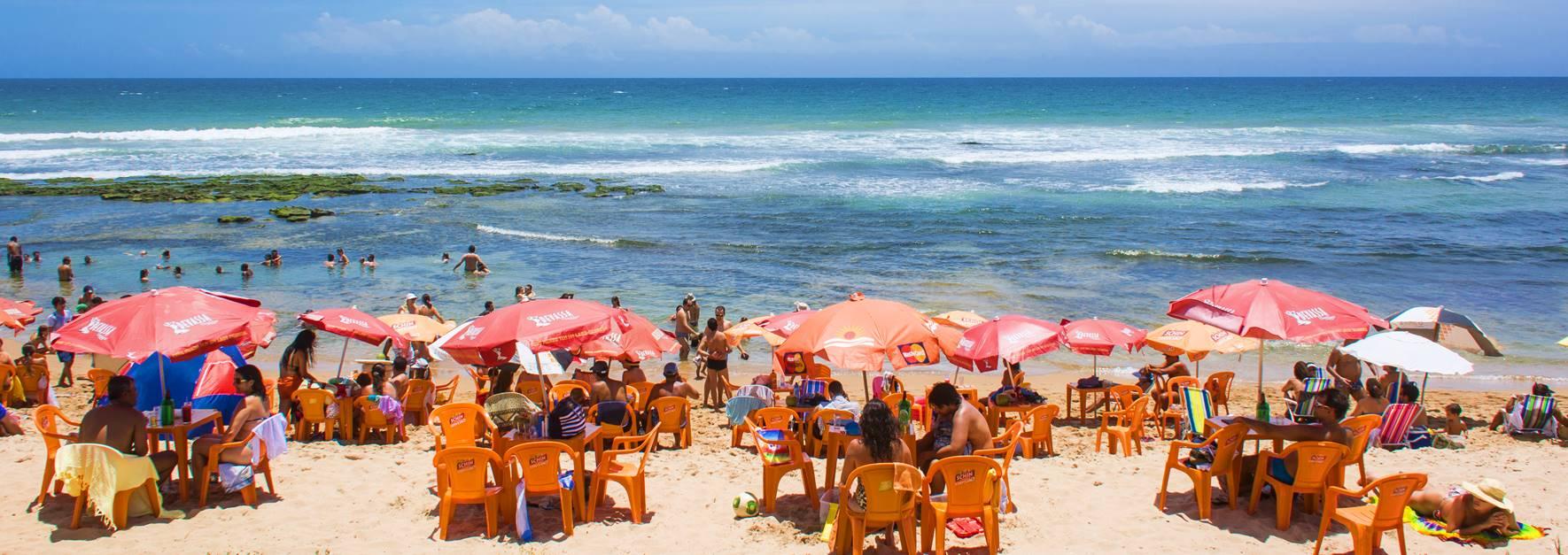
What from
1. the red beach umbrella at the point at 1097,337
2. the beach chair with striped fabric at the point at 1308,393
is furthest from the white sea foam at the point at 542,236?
the beach chair with striped fabric at the point at 1308,393

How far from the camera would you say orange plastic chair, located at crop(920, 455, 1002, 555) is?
7.12 m

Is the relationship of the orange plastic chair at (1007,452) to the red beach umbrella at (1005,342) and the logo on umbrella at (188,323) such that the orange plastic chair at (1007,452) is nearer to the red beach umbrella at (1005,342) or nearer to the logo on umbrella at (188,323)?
the red beach umbrella at (1005,342)

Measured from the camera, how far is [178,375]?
990cm

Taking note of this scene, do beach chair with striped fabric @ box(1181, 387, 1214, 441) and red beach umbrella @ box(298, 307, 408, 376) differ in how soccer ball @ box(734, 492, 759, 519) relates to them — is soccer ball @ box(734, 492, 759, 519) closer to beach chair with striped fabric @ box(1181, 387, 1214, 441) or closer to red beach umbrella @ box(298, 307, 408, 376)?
beach chair with striped fabric @ box(1181, 387, 1214, 441)

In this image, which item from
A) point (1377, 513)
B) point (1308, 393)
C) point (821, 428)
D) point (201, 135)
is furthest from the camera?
point (201, 135)

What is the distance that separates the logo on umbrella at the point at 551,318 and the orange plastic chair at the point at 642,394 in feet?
4.50

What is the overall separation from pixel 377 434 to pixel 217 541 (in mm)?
3452

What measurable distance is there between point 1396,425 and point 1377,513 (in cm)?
446

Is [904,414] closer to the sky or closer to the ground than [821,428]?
closer to the sky

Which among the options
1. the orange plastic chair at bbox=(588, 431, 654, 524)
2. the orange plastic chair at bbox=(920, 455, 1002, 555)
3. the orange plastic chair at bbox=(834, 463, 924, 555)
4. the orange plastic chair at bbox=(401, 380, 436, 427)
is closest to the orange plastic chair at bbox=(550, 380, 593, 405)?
the orange plastic chair at bbox=(401, 380, 436, 427)

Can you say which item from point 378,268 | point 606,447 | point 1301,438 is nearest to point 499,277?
point 378,268

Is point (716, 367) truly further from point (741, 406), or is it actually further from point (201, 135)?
point (201, 135)

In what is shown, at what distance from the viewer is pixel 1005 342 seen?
34.2ft

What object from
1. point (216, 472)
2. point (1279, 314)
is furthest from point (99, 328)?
point (1279, 314)
